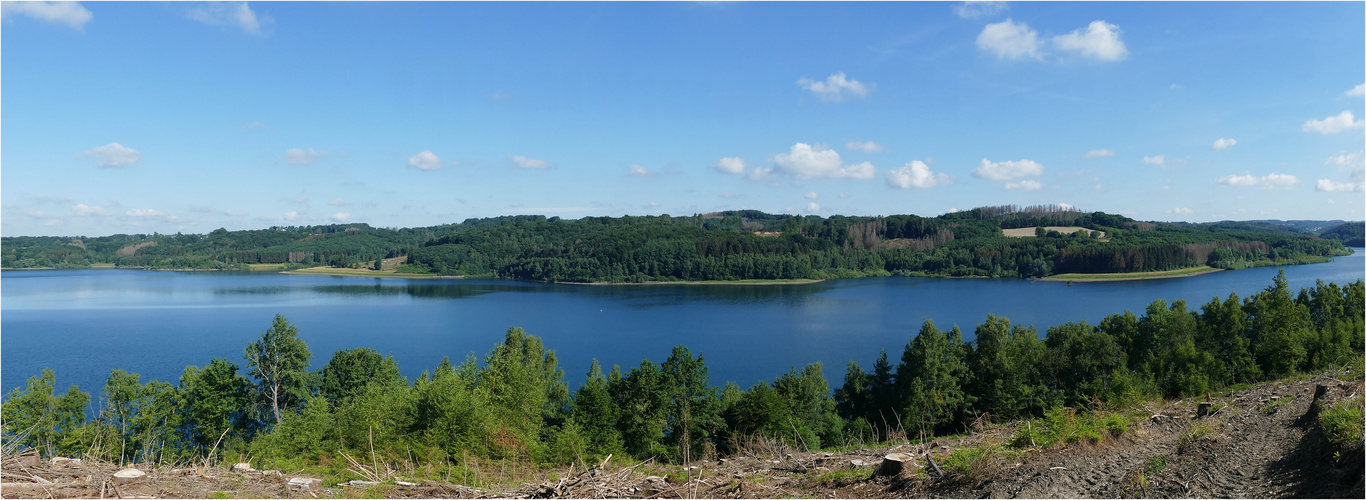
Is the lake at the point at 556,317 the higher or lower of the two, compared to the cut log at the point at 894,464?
lower

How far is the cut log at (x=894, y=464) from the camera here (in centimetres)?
675

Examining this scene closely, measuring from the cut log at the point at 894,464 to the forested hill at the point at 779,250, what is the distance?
109843mm

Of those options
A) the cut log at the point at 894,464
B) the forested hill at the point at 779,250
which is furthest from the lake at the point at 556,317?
the cut log at the point at 894,464

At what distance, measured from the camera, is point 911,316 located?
64312 millimetres

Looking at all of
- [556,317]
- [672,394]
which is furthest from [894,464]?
[556,317]

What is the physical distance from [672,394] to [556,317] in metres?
48.6

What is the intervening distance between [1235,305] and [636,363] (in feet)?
105

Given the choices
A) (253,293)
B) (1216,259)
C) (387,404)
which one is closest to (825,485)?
(387,404)

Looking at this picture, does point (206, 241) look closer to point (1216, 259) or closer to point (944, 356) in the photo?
point (944, 356)

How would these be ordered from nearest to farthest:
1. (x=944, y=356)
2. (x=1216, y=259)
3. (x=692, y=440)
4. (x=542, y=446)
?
(x=542, y=446) < (x=692, y=440) < (x=944, y=356) < (x=1216, y=259)

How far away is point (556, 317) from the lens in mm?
69312

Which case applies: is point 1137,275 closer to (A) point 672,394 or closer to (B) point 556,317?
(B) point 556,317

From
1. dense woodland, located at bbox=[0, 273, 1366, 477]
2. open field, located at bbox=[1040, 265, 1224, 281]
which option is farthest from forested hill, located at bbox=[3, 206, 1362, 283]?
dense woodland, located at bbox=[0, 273, 1366, 477]

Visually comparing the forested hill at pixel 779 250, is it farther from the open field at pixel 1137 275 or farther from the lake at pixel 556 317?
the lake at pixel 556 317
